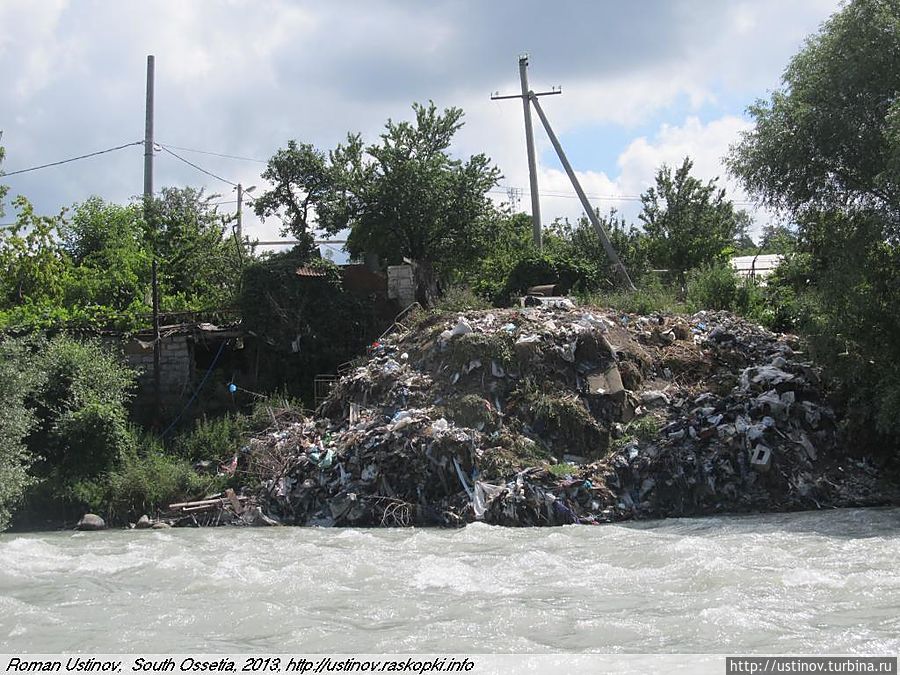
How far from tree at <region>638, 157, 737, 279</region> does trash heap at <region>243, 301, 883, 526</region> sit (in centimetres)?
866

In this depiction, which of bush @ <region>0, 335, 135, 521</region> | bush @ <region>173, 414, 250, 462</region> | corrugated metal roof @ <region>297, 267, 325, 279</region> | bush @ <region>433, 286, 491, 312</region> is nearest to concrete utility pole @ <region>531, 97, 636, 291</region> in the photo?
bush @ <region>433, 286, 491, 312</region>

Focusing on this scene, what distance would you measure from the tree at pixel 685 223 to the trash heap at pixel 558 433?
8.66m

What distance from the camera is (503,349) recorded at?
14.2 metres

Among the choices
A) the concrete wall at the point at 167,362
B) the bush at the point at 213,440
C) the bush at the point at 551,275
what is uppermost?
the bush at the point at 551,275

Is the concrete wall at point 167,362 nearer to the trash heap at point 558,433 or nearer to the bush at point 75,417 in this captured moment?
the bush at point 75,417

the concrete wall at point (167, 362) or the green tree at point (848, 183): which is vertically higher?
the green tree at point (848, 183)

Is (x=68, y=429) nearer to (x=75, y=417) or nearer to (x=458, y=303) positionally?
(x=75, y=417)

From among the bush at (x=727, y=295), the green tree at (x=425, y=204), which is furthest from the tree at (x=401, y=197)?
the bush at (x=727, y=295)

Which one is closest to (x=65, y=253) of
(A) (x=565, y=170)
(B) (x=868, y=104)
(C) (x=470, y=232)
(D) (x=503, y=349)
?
(C) (x=470, y=232)

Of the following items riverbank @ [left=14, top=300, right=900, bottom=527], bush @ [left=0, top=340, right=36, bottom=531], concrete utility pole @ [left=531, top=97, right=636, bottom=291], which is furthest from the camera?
concrete utility pole @ [left=531, top=97, right=636, bottom=291]

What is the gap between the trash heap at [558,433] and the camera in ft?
38.9

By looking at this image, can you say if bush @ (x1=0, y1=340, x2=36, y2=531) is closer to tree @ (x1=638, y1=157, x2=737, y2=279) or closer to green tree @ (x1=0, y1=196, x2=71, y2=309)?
green tree @ (x1=0, y1=196, x2=71, y2=309)

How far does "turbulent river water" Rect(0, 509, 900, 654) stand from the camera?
248 inches

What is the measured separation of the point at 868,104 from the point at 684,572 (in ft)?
30.7
